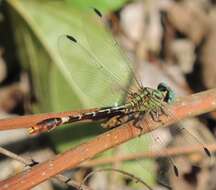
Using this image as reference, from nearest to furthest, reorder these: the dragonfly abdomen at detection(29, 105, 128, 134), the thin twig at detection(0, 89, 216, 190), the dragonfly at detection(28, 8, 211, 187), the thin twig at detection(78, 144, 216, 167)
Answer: the thin twig at detection(0, 89, 216, 190)
the dragonfly abdomen at detection(29, 105, 128, 134)
the dragonfly at detection(28, 8, 211, 187)
the thin twig at detection(78, 144, 216, 167)

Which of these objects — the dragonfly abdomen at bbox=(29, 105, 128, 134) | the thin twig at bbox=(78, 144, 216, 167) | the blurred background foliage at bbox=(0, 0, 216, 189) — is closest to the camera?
the dragonfly abdomen at bbox=(29, 105, 128, 134)

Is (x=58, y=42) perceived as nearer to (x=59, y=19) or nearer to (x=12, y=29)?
(x=59, y=19)

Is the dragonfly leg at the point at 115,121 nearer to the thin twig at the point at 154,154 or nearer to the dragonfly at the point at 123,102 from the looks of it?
the dragonfly at the point at 123,102

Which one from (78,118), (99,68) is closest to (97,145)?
(78,118)

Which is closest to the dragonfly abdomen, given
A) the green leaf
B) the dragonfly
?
the dragonfly

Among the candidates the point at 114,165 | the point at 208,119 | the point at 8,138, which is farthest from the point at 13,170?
the point at 208,119

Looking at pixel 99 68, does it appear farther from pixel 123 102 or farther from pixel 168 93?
pixel 168 93

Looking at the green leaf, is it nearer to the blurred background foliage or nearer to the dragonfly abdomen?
the blurred background foliage
